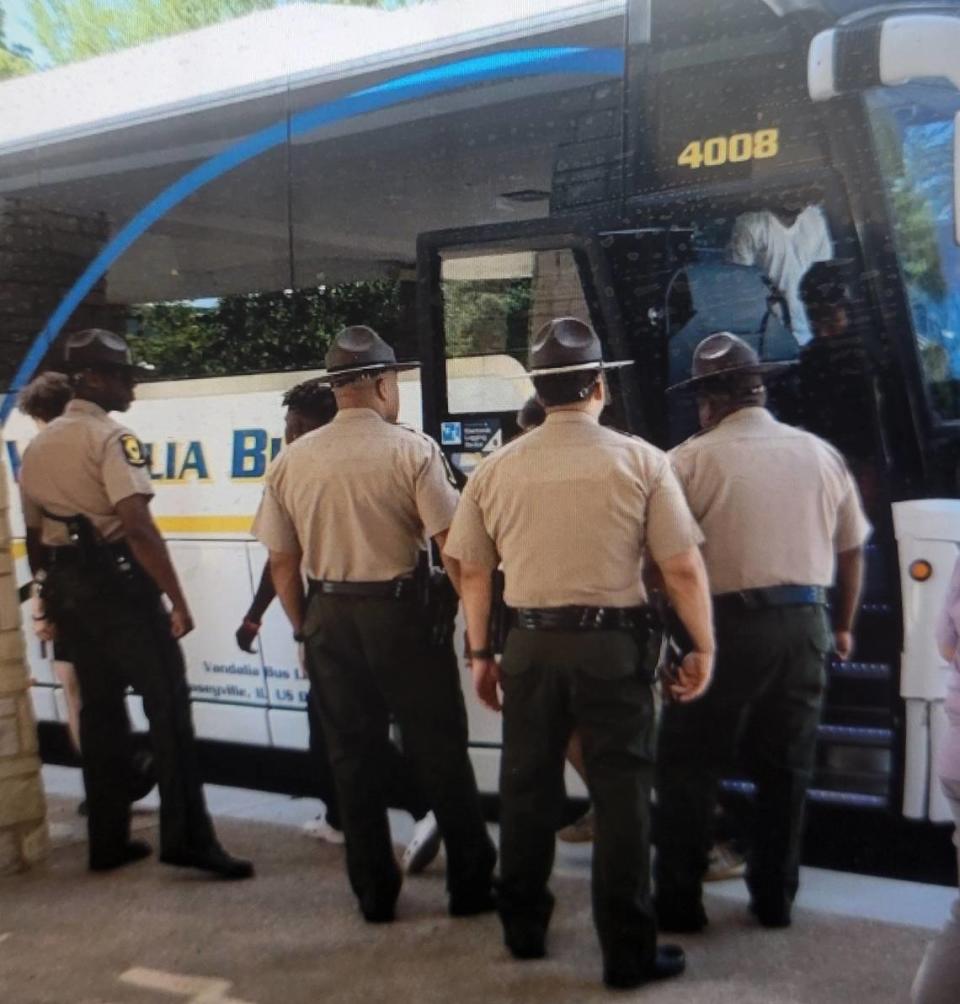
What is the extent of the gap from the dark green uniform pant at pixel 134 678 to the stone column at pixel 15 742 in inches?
11.7

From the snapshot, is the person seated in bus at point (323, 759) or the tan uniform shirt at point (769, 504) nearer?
the tan uniform shirt at point (769, 504)

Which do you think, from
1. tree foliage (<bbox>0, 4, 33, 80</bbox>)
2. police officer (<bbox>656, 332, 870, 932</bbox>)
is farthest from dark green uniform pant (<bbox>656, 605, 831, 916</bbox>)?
tree foliage (<bbox>0, 4, 33, 80</bbox>)

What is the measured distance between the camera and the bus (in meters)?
3.65

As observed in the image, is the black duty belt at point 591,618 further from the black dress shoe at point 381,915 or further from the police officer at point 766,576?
the black dress shoe at point 381,915


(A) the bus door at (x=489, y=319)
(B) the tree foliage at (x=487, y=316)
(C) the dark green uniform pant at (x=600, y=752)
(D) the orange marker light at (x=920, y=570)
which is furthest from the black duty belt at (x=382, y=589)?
(D) the orange marker light at (x=920, y=570)

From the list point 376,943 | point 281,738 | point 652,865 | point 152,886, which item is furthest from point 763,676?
point 152,886

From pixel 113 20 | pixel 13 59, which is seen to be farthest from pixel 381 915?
pixel 13 59

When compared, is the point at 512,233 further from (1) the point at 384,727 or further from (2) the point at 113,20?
(2) the point at 113,20

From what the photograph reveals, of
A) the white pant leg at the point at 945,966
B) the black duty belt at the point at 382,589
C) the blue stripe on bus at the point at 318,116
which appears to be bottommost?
the white pant leg at the point at 945,966

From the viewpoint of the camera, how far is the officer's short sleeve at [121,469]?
463 centimetres

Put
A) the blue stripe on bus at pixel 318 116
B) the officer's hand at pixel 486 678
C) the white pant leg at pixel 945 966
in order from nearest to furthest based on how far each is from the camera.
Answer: the white pant leg at pixel 945 966, the officer's hand at pixel 486 678, the blue stripe on bus at pixel 318 116

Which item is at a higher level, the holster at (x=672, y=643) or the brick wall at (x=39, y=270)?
the brick wall at (x=39, y=270)

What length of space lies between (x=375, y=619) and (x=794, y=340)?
60.8 inches

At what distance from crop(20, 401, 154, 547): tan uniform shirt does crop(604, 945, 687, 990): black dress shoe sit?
7.66 ft
